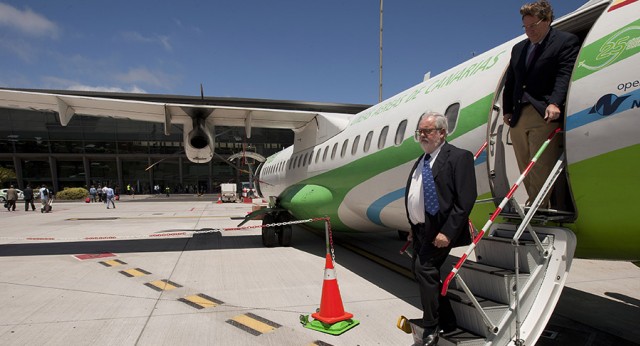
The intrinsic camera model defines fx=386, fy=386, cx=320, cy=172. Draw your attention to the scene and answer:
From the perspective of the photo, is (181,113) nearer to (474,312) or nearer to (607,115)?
(474,312)

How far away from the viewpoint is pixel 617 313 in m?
5.04

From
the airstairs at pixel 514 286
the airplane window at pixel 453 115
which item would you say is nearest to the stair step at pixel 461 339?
the airstairs at pixel 514 286

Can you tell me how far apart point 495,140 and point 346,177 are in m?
3.87

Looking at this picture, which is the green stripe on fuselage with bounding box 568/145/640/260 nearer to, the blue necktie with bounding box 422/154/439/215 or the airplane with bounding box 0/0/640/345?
the airplane with bounding box 0/0/640/345

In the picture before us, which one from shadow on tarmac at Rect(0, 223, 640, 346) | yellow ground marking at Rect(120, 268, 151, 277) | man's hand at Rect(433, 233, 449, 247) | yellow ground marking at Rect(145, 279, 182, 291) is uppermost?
man's hand at Rect(433, 233, 449, 247)

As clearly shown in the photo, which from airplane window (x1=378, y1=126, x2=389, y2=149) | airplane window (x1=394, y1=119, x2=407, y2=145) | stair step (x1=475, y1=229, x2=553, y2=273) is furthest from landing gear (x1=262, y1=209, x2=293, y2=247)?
stair step (x1=475, y1=229, x2=553, y2=273)

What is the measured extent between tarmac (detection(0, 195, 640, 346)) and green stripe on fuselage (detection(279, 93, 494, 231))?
3.82 feet

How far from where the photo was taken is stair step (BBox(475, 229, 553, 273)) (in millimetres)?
3215

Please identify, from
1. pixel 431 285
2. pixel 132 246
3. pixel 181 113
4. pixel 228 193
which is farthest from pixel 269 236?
pixel 228 193

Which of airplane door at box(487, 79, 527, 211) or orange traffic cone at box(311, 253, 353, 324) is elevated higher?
airplane door at box(487, 79, 527, 211)

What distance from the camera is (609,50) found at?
316 cm

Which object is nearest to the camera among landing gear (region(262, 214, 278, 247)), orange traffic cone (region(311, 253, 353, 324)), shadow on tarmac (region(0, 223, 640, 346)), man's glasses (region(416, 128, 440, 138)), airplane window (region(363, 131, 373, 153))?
man's glasses (region(416, 128, 440, 138))

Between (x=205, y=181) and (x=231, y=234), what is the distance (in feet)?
146

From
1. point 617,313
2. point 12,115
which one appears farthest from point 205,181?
point 617,313
